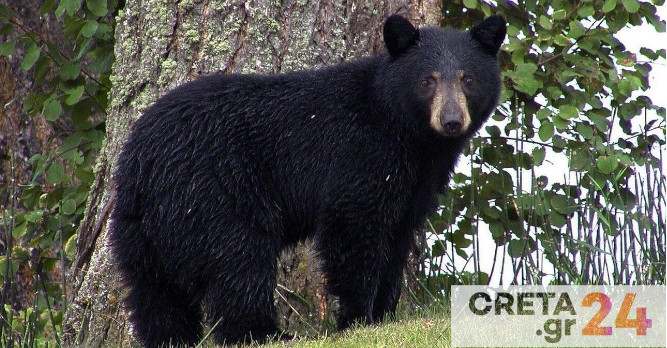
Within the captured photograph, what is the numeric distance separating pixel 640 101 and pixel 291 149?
2696 mm

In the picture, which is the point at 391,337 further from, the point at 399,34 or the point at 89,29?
the point at 89,29

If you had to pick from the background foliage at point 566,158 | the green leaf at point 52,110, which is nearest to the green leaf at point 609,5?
the background foliage at point 566,158

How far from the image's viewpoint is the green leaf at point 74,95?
6613mm

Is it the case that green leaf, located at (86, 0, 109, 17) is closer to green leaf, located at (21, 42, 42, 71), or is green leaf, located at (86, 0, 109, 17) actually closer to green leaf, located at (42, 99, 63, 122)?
green leaf, located at (21, 42, 42, 71)

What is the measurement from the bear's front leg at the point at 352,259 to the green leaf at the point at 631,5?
85.2 inches

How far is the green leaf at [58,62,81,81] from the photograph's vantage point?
6.71 m

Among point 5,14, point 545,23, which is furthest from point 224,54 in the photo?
point 545,23

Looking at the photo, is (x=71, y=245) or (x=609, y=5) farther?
(x=71, y=245)

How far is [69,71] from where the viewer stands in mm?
6711

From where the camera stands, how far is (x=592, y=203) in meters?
5.99

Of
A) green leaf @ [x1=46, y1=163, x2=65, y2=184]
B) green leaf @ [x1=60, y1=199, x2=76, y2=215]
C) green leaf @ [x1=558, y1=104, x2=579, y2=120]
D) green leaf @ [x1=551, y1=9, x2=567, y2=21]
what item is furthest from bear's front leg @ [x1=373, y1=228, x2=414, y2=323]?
green leaf @ [x1=46, y1=163, x2=65, y2=184]

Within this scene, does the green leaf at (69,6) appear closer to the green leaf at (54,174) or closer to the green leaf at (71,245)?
the green leaf at (54,174)

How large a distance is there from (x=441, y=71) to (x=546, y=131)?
1.37m

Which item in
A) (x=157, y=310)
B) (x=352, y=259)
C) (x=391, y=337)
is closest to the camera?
(x=391, y=337)
